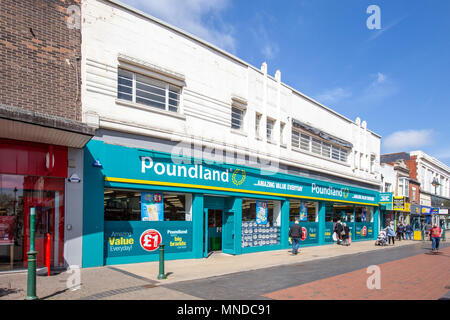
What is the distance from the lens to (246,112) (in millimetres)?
17344

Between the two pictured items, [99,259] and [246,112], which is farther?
[246,112]

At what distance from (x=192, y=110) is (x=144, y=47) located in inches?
121

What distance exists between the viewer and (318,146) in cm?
2327

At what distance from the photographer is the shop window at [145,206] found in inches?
473

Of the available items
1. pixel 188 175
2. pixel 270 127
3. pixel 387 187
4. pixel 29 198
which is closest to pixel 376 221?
pixel 387 187

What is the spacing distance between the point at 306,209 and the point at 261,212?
461 centimetres

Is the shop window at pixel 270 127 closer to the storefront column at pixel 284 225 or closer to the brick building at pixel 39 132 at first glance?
the storefront column at pixel 284 225

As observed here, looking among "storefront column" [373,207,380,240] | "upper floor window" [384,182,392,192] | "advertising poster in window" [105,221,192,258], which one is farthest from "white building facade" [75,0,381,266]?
"upper floor window" [384,182,392,192]

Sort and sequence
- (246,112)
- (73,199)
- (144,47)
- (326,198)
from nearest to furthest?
(73,199), (144,47), (246,112), (326,198)

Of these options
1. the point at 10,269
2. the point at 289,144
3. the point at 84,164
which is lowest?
the point at 10,269

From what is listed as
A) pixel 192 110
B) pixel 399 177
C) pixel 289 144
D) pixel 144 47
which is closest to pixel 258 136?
pixel 289 144

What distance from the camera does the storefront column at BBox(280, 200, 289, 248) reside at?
18625mm

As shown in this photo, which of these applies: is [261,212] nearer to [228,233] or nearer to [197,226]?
[228,233]

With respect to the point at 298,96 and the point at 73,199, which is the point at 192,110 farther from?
the point at 298,96
